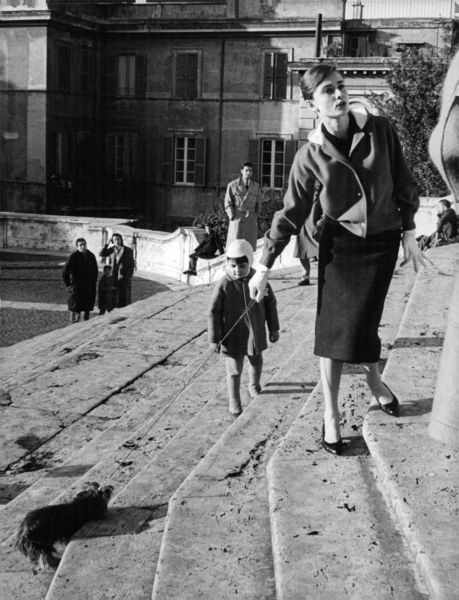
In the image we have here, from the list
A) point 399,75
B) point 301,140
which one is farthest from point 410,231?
point 301,140

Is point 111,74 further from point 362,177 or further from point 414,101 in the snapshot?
point 362,177

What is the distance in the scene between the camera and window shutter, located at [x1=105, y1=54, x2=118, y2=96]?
131 ft

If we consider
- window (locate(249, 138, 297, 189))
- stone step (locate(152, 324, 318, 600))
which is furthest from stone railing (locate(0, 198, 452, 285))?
stone step (locate(152, 324, 318, 600))

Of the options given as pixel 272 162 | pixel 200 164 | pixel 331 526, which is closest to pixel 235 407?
pixel 331 526

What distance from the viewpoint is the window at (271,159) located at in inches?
1483

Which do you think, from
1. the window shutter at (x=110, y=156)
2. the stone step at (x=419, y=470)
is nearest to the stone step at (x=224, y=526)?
the stone step at (x=419, y=470)

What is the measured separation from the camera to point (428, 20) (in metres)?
35.4

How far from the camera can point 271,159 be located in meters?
38.3

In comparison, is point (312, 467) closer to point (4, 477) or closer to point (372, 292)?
point (372, 292)

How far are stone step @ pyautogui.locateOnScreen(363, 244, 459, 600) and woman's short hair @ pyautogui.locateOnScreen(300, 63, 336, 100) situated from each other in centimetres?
123

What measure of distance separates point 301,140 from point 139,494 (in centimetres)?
3177

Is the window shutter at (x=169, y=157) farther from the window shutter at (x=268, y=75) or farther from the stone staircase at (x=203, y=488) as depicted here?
the stone staircase at (x=203, y=488)

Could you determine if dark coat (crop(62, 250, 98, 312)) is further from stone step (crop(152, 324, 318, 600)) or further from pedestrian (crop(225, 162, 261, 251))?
stone step (crop(152, 324, 318, 600))

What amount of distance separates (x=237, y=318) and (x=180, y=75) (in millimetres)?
32781
